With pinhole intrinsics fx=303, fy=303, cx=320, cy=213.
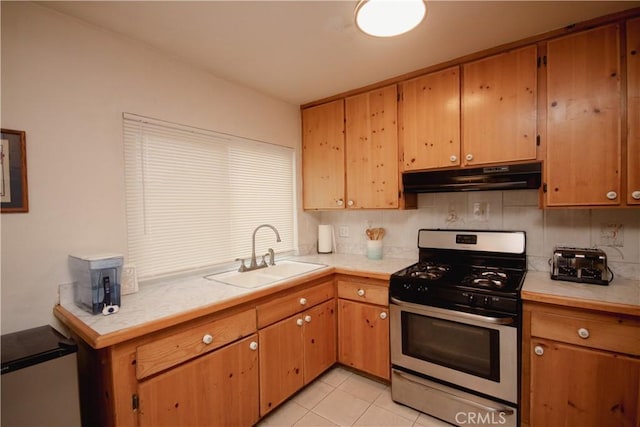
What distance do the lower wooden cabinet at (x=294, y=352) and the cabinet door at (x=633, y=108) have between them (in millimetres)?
1986

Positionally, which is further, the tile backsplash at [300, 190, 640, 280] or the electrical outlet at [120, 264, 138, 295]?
the tile backsplash at [300, 190, 640, 280]

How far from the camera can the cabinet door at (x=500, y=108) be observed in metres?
1.88

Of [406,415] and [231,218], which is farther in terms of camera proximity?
[231,218]

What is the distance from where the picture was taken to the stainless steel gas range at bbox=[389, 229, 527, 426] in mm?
1689

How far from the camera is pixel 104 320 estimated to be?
1337 mm

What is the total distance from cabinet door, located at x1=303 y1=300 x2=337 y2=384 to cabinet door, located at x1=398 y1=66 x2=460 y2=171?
1.30m

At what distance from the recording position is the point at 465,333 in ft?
5.96

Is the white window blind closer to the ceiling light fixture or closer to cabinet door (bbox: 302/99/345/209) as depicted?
cabinet door (bbox: 302/99/345/209)

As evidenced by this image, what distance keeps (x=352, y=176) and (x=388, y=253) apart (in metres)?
0.79

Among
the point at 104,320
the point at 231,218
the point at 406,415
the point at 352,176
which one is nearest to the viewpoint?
the point at 104,320

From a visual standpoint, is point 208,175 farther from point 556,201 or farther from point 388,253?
point 556,201

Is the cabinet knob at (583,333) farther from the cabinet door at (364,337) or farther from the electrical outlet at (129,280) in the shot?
the electrical outlet at (129,280)

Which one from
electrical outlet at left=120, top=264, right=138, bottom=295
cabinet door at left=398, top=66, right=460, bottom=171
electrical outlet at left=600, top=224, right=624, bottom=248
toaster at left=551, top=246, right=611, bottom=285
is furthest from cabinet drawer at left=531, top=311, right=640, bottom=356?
electrical outlet at left=120, top=264, right=138, bottom=295

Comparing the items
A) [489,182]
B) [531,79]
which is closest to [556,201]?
[489,182]
